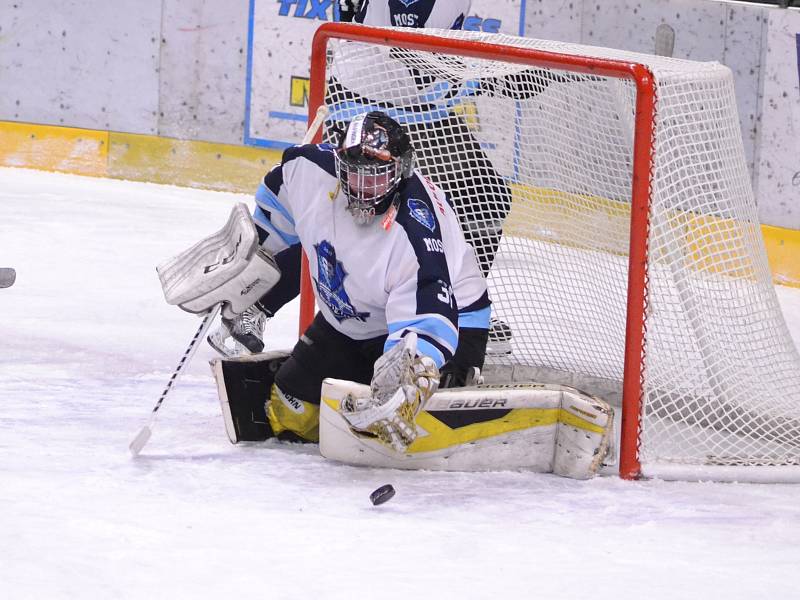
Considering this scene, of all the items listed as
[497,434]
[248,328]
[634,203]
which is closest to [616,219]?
[634,203]

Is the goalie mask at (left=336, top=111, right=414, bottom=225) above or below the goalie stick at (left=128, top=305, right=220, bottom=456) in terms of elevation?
above

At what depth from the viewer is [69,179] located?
6.46m

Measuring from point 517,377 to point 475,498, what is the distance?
0.95m

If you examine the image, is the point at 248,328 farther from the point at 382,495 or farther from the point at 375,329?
the point at 382,495

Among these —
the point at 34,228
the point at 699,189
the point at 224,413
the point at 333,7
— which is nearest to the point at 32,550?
the point at 224,413

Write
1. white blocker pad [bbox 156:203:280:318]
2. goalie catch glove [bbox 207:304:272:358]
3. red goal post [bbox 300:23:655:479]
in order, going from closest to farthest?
red goal post [bbox 300:23:655:479]
white blocker pad [bbox 156:203:280:318]
goalie catch glove [bbox 207:304:272:358]

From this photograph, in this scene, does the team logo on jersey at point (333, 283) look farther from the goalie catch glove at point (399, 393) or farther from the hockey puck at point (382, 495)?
the hockey puck at point (382, 495)

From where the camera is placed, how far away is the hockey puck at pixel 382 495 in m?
2.57

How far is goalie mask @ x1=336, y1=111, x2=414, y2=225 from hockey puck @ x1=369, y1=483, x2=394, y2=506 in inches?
21.3

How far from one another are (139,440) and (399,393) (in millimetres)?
603

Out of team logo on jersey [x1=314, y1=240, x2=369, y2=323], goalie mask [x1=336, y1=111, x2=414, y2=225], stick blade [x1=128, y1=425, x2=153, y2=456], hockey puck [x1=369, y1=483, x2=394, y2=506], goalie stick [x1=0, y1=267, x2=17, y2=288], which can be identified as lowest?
stick blade [x1=128, y1=425, x2=153, y2=456]

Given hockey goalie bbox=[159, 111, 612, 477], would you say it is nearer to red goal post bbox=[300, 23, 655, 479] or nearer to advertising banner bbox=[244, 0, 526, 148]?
red goal post bbox=[300, 23, 655, 479]

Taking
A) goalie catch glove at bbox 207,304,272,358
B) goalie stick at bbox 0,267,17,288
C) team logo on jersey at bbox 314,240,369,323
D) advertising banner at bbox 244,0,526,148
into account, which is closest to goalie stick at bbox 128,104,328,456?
goalie catch glove at bbox 207,304,272,358

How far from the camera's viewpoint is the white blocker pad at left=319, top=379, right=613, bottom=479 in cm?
282
